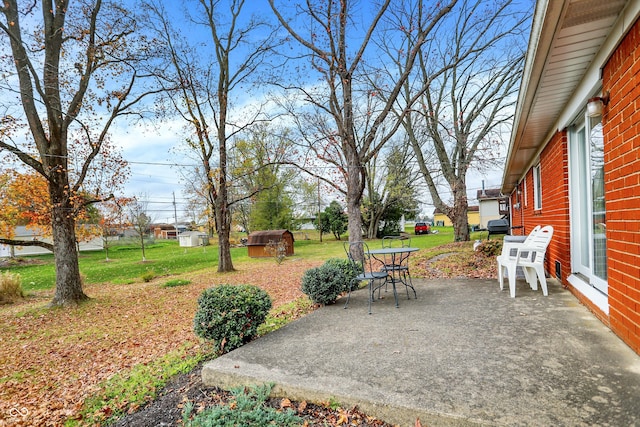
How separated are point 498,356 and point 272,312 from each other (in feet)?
12.0

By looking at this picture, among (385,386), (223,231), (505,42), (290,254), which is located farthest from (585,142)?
(290,254)

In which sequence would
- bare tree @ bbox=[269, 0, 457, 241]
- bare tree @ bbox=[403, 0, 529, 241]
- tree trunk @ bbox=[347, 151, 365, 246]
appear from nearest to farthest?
bare tree @ bbox=[269, 0, 457, 241] < tree trunk @ bbox=[347, 151, 365, 246] < bare tree @ bbox=[403, 0, 529, 241]

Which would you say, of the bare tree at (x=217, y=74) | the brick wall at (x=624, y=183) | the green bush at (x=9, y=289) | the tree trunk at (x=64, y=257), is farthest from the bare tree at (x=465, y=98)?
the green bush at (x=9, y=289)

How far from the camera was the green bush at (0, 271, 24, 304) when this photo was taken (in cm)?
959

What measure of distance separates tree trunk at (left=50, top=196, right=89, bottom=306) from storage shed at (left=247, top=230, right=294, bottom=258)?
33.2 feet

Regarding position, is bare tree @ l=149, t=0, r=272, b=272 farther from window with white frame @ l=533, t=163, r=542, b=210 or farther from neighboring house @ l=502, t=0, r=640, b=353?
neighboring house @ l=502, t=0, r=640, b=353

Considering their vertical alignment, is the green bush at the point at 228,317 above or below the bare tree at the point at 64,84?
below

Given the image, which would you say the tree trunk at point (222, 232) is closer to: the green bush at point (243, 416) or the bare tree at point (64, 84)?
the bare tree at point (64, 84)

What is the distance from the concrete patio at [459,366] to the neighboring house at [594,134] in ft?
1.28

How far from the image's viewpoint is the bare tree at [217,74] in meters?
11.8

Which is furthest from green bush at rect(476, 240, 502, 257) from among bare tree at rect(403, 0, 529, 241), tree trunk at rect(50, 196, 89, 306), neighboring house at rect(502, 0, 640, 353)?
tree trunk at rect(50, 196, 89, 306)

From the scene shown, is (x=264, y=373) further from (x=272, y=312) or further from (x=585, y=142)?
(x=585, y=142)

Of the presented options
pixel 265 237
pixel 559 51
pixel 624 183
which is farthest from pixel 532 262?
pixel 265 237

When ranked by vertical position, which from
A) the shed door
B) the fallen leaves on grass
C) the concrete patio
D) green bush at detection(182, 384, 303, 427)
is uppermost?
the shed door
